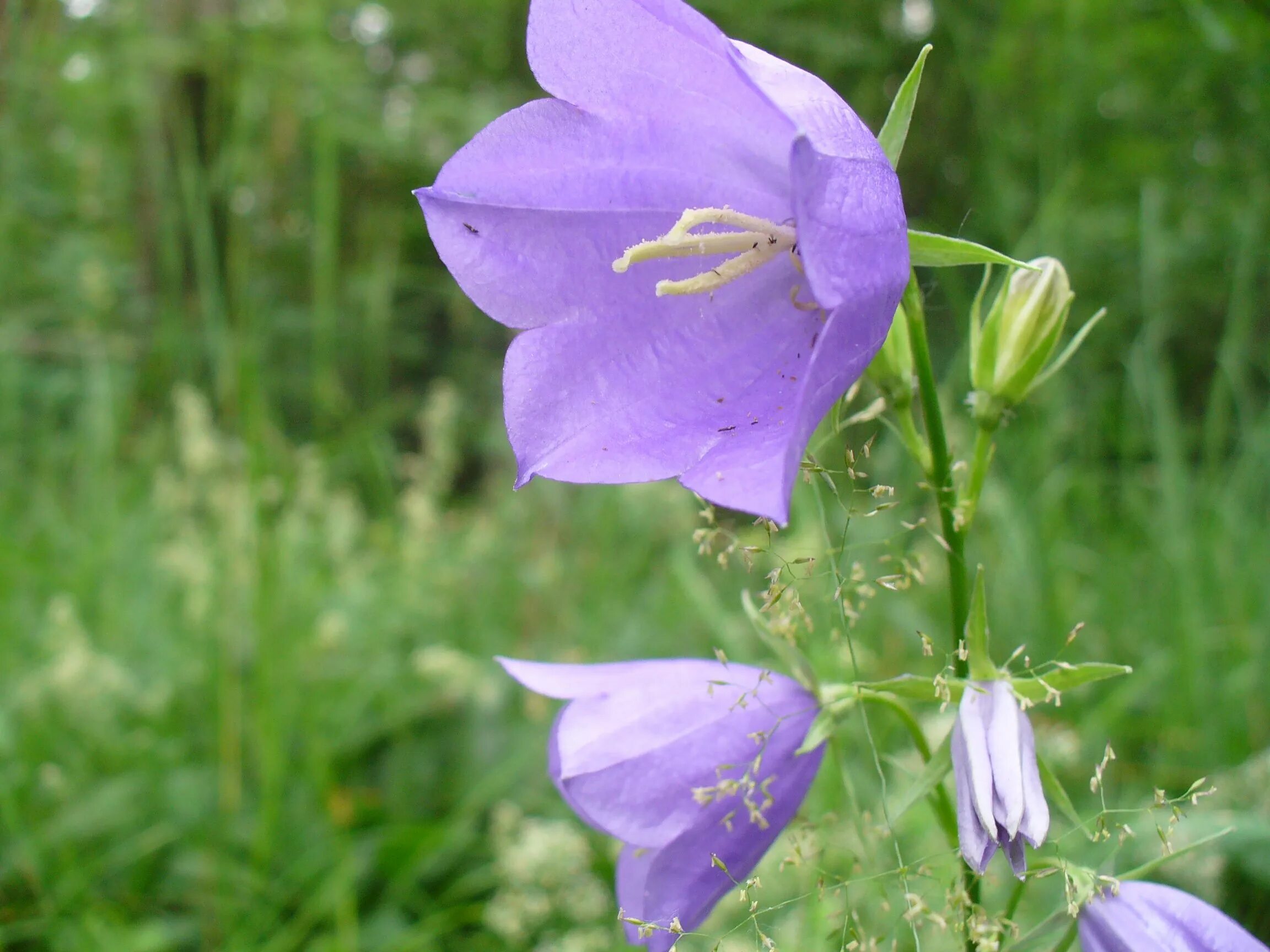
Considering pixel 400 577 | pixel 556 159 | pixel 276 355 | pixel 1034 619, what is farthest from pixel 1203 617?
pixel 276 355

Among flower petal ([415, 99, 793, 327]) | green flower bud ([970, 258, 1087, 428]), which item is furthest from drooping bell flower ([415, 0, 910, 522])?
green flower bud ([970, 258, 1087, 428])

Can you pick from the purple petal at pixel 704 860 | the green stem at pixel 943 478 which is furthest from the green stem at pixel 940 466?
the purple petal at pixel 704 860

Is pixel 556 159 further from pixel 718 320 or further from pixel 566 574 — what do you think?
pixel 566 574

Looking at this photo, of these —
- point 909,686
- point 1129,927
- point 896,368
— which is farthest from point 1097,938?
point 896,368

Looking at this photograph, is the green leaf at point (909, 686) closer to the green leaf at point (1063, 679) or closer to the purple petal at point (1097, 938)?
the green leaf at point (1063, 679)

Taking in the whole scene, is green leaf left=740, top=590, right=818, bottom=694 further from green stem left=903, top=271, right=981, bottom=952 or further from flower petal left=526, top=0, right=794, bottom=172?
flower petal left=526, top=0, right=794, bottom=172
